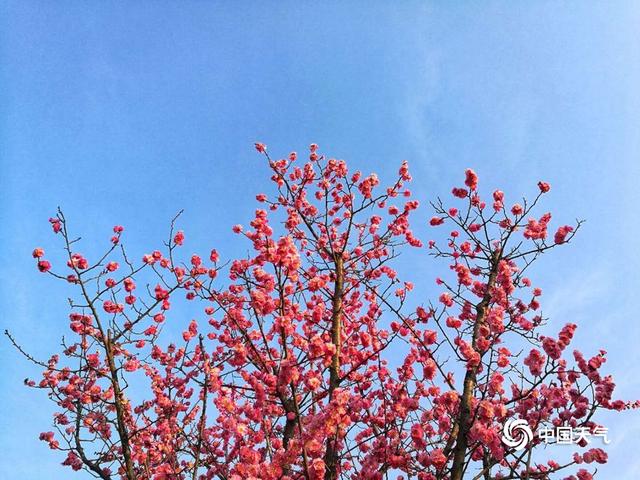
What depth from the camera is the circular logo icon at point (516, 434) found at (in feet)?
20.7

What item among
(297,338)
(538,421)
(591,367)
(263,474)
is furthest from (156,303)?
(591,367)

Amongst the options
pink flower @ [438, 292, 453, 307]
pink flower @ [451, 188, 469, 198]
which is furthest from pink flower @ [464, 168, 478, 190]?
pink flower @ [438, 292, 453, 307]

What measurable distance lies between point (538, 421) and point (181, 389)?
6732mm

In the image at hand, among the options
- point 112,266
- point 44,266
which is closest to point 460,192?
point 112,266

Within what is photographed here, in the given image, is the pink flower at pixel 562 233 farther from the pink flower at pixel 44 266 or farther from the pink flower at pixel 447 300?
the pink flower at pixel 44 266

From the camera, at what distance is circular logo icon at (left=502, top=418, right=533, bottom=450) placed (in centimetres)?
632

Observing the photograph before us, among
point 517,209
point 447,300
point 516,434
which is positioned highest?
point 517,209

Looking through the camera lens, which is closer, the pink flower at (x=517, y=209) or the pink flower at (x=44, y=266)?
the pink flower at (x=44, y=266)

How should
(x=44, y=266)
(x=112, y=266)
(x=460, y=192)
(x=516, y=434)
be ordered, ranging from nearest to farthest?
(x=516, y=434) → (x=44, y=266) → (x=112, y=266) → (x=460, y=192)

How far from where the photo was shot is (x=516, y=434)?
257 inches

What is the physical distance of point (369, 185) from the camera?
1135cm

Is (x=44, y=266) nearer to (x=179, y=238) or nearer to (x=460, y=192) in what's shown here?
(x=179, y=238)

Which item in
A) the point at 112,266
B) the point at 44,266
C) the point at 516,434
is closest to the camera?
the point at 516,434

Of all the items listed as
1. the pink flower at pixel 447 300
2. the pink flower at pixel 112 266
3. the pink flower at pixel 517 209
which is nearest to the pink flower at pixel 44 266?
the pink flower at pixel 112 266
